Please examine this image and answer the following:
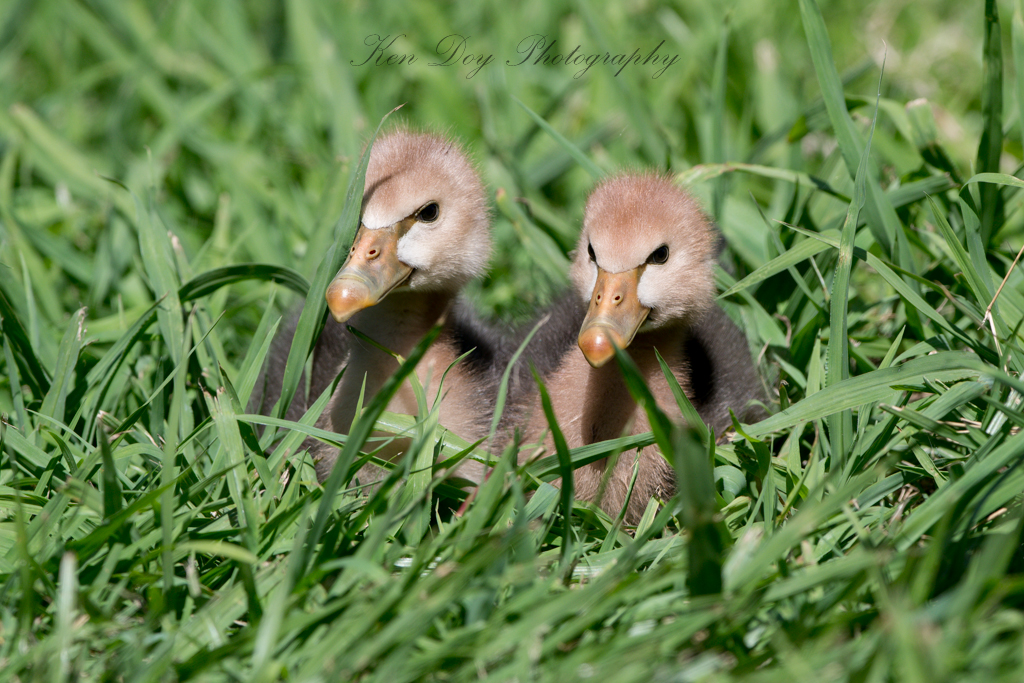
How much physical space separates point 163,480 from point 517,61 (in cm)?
369

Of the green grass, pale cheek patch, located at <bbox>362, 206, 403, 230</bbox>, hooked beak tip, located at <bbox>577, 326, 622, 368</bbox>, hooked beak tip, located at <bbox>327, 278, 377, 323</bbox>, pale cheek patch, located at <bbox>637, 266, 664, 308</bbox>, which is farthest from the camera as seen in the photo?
pale cheek patch, located at <bbox>362, 206, 403, 230</bbox>

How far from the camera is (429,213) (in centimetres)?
260

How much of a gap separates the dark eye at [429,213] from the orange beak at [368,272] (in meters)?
0.04

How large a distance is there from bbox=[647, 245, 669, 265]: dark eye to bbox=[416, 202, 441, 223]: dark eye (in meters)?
0.64

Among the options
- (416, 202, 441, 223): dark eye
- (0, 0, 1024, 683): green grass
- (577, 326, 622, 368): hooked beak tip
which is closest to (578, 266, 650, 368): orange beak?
(577, 326, 622, 368): hooked beak tip

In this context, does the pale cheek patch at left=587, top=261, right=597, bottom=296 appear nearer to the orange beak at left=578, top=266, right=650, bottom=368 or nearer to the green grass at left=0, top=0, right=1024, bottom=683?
the orange beak at left=578, top=266, right=650, bottom=368

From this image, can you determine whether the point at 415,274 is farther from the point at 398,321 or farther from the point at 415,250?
the point at 398,321

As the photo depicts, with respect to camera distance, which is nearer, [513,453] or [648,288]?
[513,453]

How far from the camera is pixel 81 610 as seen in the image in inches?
70.1

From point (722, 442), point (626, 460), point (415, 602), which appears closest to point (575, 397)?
point (626, 460)

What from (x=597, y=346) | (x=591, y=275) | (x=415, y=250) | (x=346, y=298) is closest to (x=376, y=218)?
(x=415, y=250)

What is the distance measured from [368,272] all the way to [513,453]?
2.20 ft

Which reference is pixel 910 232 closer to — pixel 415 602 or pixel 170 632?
pixel 415 602

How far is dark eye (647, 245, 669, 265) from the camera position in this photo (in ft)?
7.94
